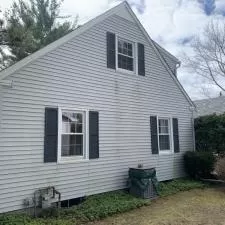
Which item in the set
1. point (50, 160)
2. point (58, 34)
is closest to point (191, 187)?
point (50, 160)

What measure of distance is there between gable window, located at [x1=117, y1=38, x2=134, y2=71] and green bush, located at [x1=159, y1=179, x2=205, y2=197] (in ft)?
15.4

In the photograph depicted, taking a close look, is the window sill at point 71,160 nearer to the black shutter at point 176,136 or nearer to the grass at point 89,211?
the grass at point 89,211

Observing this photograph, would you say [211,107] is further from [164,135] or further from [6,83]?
[6,83]

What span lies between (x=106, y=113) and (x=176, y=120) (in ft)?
14.8

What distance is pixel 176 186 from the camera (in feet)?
37.4

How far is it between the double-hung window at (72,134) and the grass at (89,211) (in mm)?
1482

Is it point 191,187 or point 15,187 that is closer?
point 15,187

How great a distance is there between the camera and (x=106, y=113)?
9.84 m

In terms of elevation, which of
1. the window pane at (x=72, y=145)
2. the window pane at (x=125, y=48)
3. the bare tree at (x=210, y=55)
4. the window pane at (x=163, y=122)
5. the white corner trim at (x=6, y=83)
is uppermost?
the bare tree at (x=210, y=55)

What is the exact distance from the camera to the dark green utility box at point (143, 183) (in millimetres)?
9666

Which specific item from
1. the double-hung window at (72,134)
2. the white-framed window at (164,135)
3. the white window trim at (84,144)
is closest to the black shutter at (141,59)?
the white-framed window at (164,135)

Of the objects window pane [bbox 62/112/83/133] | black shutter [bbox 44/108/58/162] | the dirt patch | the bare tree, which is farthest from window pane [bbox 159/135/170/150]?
the bare tree

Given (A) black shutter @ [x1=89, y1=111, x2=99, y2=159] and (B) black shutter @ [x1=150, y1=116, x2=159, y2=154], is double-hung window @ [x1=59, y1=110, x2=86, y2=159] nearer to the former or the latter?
(A) black shutter @ [x1=89, y1=111, x2=99, y2=159]

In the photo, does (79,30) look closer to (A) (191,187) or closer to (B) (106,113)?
(B) (106,113)
